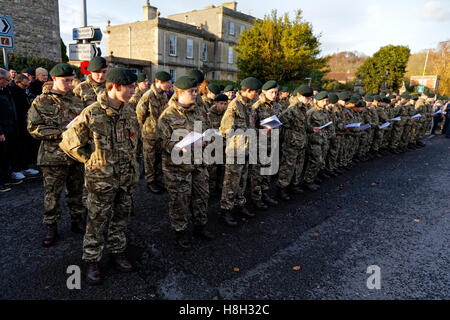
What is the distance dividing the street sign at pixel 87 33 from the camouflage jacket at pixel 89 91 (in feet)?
8.63

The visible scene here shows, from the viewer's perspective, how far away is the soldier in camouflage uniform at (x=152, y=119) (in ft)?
18.7

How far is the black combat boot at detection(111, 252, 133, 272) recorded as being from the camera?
3219 mm

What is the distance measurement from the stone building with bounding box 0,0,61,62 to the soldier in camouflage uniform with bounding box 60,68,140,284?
1703 cm

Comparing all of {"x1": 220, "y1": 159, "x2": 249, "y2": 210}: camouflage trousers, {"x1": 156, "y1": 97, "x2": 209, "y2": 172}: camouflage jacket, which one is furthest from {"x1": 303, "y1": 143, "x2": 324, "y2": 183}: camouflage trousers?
{"x1": 156, "y1": 97, "x2": 209, "y2": 172}: camouflage jacket

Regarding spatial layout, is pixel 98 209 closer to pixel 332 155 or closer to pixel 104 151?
pixel 104 151

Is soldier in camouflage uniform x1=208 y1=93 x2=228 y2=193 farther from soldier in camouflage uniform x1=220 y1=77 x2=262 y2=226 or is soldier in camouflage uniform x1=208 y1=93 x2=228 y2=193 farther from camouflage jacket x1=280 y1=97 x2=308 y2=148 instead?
camouflage jacket x1=280 y1=97 x2=308 y2=148

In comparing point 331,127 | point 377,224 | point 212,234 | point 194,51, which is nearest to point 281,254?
point 212,234

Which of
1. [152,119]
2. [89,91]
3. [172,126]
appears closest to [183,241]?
[172,126]

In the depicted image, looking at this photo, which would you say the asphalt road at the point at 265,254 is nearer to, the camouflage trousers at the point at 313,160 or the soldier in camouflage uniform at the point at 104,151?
the soldier in camouflage uniform at the point at 104,151

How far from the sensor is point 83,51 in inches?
286

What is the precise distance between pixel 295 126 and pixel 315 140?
0.79m
